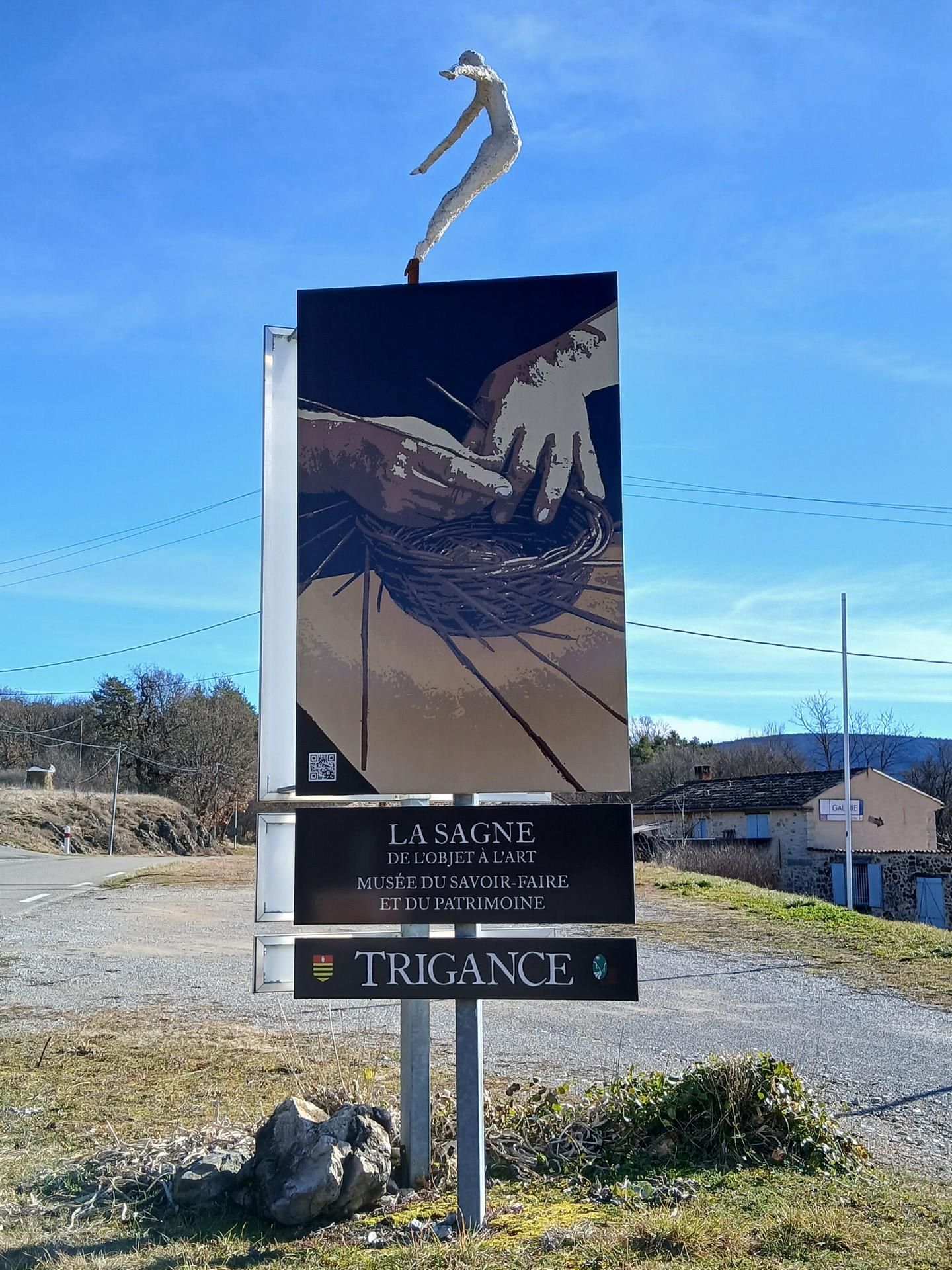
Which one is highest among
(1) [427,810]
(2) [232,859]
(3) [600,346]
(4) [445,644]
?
(3) [600,346]

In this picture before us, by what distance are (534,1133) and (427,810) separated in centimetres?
168

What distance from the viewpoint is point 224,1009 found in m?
9.05

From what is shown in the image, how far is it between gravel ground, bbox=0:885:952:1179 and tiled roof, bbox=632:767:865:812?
27.7m

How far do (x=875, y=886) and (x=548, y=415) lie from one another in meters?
32.0

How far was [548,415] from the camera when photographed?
4445mm

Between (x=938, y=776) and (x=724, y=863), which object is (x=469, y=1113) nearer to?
(x=724, y=863)

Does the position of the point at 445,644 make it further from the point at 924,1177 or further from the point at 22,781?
the point at 22,781

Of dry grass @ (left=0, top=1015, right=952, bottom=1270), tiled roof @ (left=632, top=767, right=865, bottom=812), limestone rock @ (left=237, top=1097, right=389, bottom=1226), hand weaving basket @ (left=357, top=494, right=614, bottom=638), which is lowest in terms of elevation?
dry grass @ (left=0, top=1015, right=952, bottom=1270)

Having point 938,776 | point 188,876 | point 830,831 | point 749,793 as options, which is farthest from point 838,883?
point 938,776

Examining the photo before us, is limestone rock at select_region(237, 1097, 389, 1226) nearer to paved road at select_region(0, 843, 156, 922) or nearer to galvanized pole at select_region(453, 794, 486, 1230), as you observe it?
galvanized pole at select_region(453, 794, 486, 1230)

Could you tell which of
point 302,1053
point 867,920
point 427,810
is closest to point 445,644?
point 427,810

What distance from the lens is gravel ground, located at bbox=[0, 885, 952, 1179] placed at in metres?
6.50

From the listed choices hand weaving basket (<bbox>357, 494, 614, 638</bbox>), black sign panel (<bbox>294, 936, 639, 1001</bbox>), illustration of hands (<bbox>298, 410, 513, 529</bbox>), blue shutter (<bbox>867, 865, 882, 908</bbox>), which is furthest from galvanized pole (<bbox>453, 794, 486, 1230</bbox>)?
blue shutter (<bbox>867, 865, 882, 908</bbox>)

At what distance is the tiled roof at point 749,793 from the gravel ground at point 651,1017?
90.8 feet
